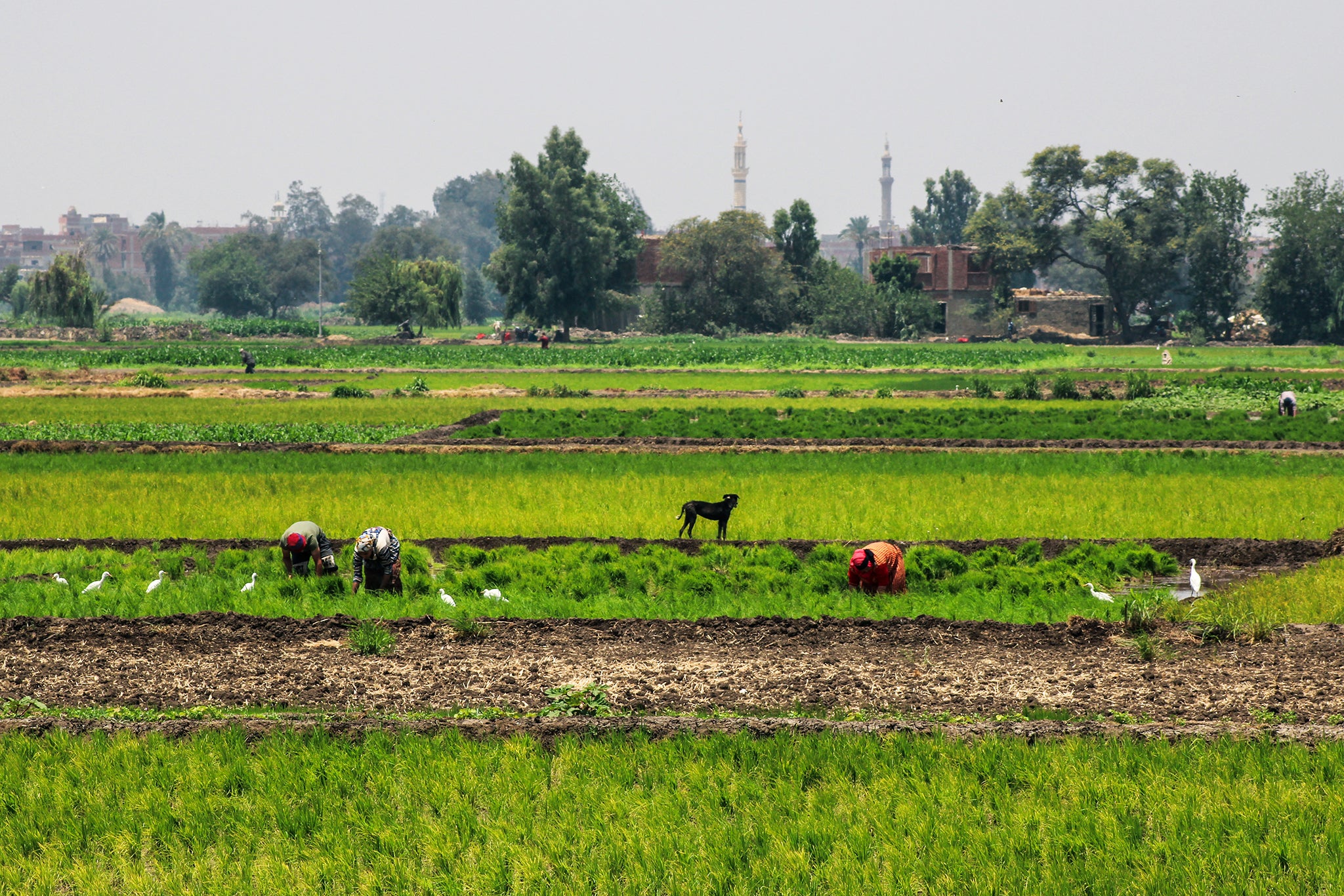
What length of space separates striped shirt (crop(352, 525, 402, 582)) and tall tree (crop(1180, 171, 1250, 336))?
91496mm

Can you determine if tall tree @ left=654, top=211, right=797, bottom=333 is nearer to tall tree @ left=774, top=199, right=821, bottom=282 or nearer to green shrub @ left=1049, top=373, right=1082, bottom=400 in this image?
tall tree @ left=774, top=199, right=821, bottom=282

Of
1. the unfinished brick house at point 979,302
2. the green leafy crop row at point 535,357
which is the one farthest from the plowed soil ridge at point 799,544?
the unfinished brick house at point 979,302

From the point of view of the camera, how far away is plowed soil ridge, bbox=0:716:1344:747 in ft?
32.0

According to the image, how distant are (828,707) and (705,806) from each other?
2479 mm

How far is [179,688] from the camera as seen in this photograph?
37.7 ft

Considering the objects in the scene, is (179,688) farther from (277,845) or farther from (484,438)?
(484,438)

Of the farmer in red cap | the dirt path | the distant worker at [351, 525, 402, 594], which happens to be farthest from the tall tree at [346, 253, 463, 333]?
the dirt path

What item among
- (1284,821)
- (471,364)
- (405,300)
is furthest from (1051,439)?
(405,300)

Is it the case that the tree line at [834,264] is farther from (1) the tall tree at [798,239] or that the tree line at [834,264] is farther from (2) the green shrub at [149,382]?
(2) the green shrub at [149,382]

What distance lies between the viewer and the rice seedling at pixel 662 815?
7605 millimetres

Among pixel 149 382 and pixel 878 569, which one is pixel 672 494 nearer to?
pixel 878 569

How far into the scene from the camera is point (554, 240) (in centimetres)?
9825

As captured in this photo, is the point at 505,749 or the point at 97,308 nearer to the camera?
the point at 505,749

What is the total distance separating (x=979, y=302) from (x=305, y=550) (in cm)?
9203
